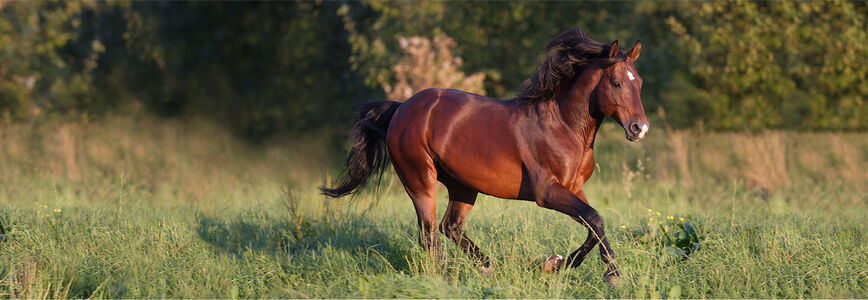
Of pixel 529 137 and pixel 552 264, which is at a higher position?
pixel 529 137

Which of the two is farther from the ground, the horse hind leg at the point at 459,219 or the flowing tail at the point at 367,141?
the flowing tail at the point at 367,141

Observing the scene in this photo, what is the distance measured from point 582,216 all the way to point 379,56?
8794 mm

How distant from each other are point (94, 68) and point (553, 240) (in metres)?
14.6

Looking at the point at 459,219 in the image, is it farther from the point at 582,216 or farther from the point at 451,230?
the point at 582,216

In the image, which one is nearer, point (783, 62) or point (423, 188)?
point (423, 188)

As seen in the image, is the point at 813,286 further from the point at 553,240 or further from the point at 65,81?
the point at 65,81

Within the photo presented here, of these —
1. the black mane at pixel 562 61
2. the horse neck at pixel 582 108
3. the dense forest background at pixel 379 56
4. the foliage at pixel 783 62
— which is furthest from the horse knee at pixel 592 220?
the foliage at pixel 783 62

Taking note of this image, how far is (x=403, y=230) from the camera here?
712 centimetres

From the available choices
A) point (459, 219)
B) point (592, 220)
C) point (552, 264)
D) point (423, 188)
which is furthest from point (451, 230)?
point (592, 220)

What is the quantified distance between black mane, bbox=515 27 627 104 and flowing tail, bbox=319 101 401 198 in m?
1.35

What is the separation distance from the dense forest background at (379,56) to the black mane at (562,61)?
694 cm

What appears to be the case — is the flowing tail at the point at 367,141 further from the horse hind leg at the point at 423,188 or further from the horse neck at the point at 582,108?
the horse neck at the point at 582,108

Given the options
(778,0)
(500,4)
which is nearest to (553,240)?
(778,0)

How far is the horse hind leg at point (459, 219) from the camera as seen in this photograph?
561cm
